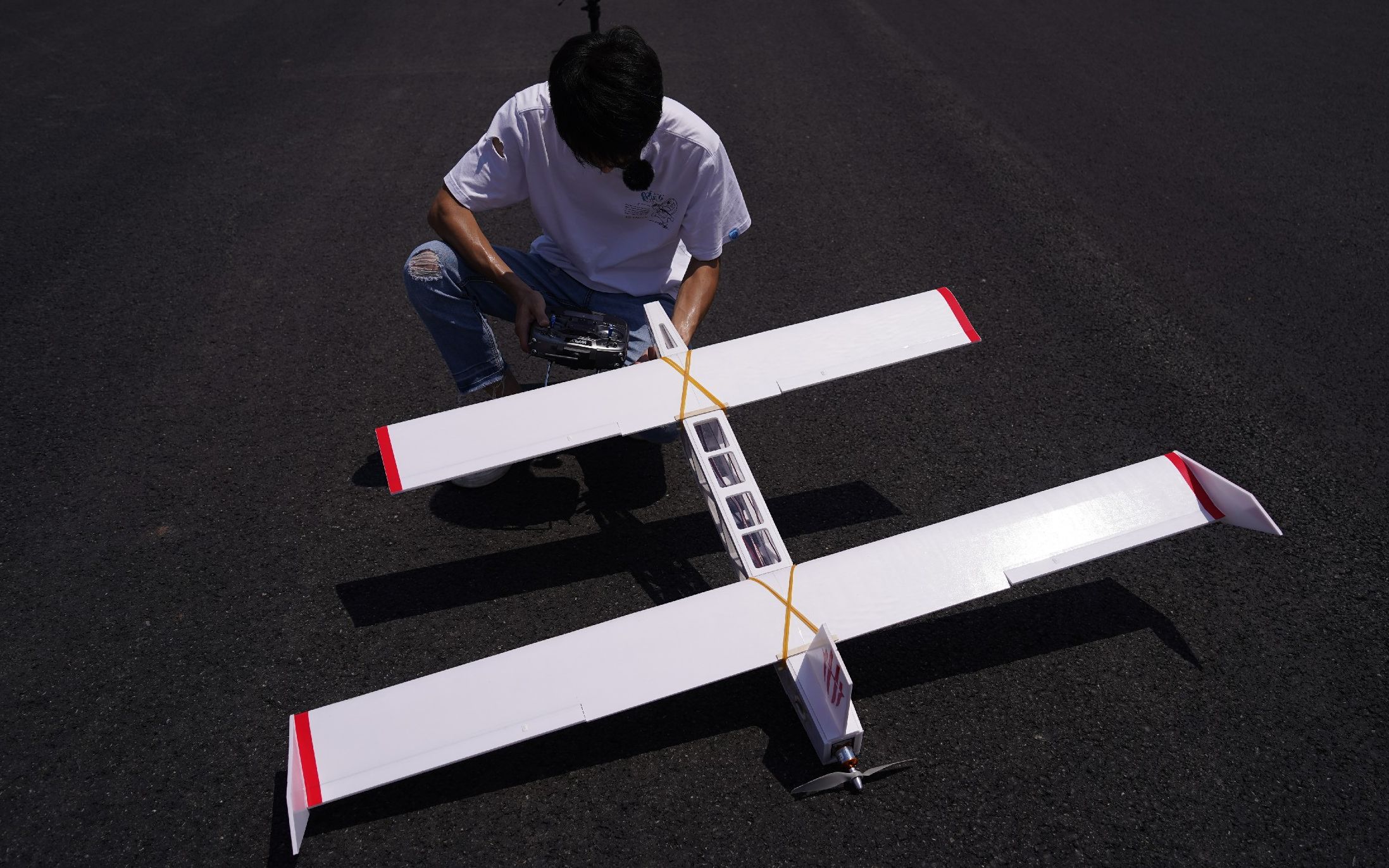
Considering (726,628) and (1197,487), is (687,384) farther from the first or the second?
(1197,487)

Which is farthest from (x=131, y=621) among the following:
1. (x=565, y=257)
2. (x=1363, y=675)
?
(x=1363, y=675)

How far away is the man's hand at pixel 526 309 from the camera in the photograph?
3.86m

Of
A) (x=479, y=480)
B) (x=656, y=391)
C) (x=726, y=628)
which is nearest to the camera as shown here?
(x=726, y=628)

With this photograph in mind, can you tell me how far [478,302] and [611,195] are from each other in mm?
821

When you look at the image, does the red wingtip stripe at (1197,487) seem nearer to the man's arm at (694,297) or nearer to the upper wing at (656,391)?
the upper wing at (656,391)

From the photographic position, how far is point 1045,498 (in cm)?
316

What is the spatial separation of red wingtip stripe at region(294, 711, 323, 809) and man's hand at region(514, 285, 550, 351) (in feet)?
5.97

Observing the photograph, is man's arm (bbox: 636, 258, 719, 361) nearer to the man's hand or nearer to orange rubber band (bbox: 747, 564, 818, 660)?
the man's hand

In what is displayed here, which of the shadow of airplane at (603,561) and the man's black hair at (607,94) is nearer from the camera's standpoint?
the man's black hair at (607,94)

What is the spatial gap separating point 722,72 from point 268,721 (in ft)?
25.4

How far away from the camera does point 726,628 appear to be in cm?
284

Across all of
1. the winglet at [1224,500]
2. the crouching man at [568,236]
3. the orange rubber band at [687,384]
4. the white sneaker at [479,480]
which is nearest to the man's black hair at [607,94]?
the crouching man at [568,236]

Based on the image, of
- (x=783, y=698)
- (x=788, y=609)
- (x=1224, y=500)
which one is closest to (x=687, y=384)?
(x=788, y=609)

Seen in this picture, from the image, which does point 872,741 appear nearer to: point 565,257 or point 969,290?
point 565,257
